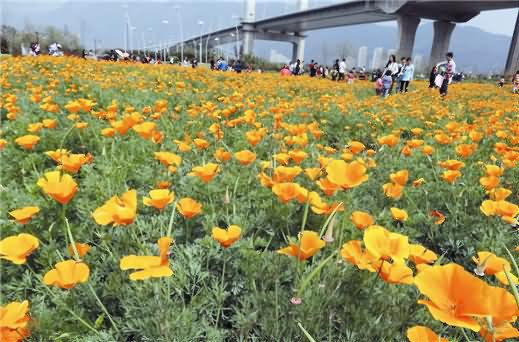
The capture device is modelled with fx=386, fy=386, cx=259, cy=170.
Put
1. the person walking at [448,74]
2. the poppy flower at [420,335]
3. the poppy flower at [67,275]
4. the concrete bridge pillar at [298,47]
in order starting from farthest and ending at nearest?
the concrete bridge pillar at [298,47]
the person walking at [448,74]
the poppy flower at [67,275]
the poppy flower at [420,335]

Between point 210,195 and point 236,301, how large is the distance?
2.17 feet

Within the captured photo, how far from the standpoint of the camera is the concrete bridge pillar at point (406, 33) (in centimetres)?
3878

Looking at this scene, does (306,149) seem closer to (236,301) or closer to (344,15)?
(236,301)

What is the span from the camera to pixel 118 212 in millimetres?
1109

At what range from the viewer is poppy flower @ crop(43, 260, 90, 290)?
3.43 feet

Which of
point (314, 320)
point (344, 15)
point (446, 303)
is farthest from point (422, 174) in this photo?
point (344, 15)

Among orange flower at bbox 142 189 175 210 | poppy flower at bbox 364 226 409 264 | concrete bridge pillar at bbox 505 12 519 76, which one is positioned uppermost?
concrete bridge pillar at bbox 505 12 519 76

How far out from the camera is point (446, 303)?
778 millimetres

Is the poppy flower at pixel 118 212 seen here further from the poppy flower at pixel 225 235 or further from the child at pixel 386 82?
the child at pixel 386 82

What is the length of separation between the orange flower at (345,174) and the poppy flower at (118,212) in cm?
66

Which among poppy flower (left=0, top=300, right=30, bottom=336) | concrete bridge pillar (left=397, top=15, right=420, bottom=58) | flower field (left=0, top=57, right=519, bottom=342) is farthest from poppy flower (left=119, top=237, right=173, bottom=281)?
concrete bridge pillar (left=397, top=15, right=420, bottom=58)

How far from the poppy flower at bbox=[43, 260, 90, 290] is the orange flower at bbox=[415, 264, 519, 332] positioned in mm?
857

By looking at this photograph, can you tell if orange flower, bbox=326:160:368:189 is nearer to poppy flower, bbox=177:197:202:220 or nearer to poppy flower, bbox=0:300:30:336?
poppy flower, bbox=177:197:202:220

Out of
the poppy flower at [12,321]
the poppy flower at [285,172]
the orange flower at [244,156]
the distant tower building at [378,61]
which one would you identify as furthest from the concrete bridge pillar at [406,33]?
the poppy flower at [12,321]
